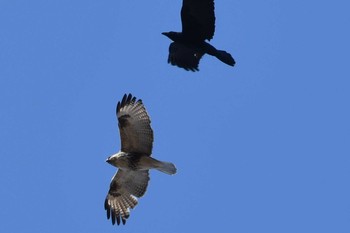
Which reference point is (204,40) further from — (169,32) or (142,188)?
(142,188)

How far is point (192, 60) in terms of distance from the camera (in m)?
20.9

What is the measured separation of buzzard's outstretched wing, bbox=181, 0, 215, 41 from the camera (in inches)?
845

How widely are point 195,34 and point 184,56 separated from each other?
0.96m

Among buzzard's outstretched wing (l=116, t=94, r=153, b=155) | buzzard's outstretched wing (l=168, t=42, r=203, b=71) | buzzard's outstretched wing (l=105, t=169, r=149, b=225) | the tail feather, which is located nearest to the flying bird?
buzzard's outstretched wing (l=116, t=94, r=153, b=155)

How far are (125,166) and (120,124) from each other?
0.83 meters

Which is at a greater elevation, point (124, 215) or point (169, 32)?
point (169, 32)

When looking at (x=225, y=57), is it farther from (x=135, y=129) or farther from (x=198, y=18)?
(x=135, y=129)

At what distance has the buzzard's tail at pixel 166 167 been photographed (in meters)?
20.8

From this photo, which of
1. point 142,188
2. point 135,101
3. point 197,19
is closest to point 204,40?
point 197,19

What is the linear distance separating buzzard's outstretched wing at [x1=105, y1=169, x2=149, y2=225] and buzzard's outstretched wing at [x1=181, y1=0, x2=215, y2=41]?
2.97 meters

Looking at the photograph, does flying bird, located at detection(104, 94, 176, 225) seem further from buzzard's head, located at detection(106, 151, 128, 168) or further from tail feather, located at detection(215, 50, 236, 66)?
tail feather, located at detection(215, 50, 236, 66)

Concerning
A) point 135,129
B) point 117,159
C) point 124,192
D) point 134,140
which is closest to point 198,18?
point 135,129

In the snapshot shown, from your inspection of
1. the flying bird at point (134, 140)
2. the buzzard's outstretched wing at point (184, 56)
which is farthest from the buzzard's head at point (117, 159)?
the buzzard's outstretched wing at point (184, 56)

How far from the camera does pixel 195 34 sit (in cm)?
2175
